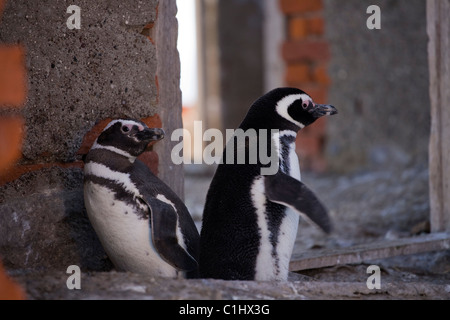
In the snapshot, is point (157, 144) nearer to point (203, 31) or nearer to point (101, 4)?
point (101, 4)

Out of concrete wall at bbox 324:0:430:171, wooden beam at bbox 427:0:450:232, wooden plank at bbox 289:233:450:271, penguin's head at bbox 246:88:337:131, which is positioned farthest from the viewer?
concrete wall at bbox 324:0:430:171

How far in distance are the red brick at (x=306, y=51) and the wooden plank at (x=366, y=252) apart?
3117mm

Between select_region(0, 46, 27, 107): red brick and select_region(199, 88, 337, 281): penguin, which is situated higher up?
select_region(0, 46, 27, 107): red brick

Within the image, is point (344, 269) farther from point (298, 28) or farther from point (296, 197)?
point (298, 28)

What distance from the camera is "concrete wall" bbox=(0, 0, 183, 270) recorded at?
2512 millimetres

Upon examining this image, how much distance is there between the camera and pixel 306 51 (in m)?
6.65

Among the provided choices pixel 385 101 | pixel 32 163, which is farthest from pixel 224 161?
pixel 385 101

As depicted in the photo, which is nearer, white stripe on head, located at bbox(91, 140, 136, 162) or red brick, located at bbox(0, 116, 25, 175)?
red brick, located at bbox(0, 116, 25, 175)

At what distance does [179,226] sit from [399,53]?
4.15 meters

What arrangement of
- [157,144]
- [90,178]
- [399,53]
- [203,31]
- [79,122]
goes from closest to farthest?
[90,178]
[79,122]
[157,144]
[399,53]
[203,31]

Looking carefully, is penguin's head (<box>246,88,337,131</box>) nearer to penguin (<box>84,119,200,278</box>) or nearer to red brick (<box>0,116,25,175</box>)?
penguin (<box>84,119,200,278</box>)

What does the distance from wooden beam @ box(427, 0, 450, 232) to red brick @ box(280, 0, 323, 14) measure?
2.71 m

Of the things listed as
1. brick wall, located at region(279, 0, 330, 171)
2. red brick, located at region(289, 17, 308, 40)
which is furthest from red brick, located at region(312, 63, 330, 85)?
red brick, located at region(289, 17, 308, 40)

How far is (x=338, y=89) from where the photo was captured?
6.43 metres
